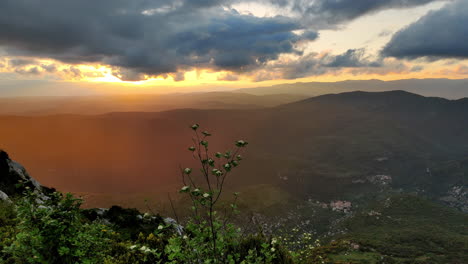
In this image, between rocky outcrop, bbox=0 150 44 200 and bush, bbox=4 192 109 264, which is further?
rocky outcrop, bbox=0 150 44 200

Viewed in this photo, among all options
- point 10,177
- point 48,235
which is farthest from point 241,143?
point 10,177

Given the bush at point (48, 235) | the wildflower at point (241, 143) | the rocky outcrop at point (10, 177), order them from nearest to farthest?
the wildflower at point (241, 143)
the bush at point (48, 235)
the rocky outcrop at point (10, 177)

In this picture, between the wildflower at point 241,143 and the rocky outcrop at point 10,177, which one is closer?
the wildflower at point 241,143

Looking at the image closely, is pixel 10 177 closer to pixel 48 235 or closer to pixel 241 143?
pixel 48 235

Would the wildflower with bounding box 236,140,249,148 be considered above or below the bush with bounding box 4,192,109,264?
above

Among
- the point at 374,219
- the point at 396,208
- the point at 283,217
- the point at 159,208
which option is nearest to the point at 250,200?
the point at 283,217

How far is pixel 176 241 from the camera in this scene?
6.48 metres

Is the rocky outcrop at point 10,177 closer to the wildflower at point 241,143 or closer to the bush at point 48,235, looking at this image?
the bush at point 48,235

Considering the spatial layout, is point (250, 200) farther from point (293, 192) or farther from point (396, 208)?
point (396, 208)

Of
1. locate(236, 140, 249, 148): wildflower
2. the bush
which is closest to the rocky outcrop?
the bush

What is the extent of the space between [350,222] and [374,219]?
492 inches

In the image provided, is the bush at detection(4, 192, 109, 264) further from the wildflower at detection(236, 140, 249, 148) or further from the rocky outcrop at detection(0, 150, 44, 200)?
the rocky outcrop at detection(0, 150, 44, 200)

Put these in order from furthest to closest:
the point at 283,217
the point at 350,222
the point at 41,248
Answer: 1. the point at 283,217
2. the point at 350,222
3. the point at 41,248

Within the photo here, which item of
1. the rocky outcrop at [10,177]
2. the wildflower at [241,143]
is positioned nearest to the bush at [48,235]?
the wildflower at [241,143]
